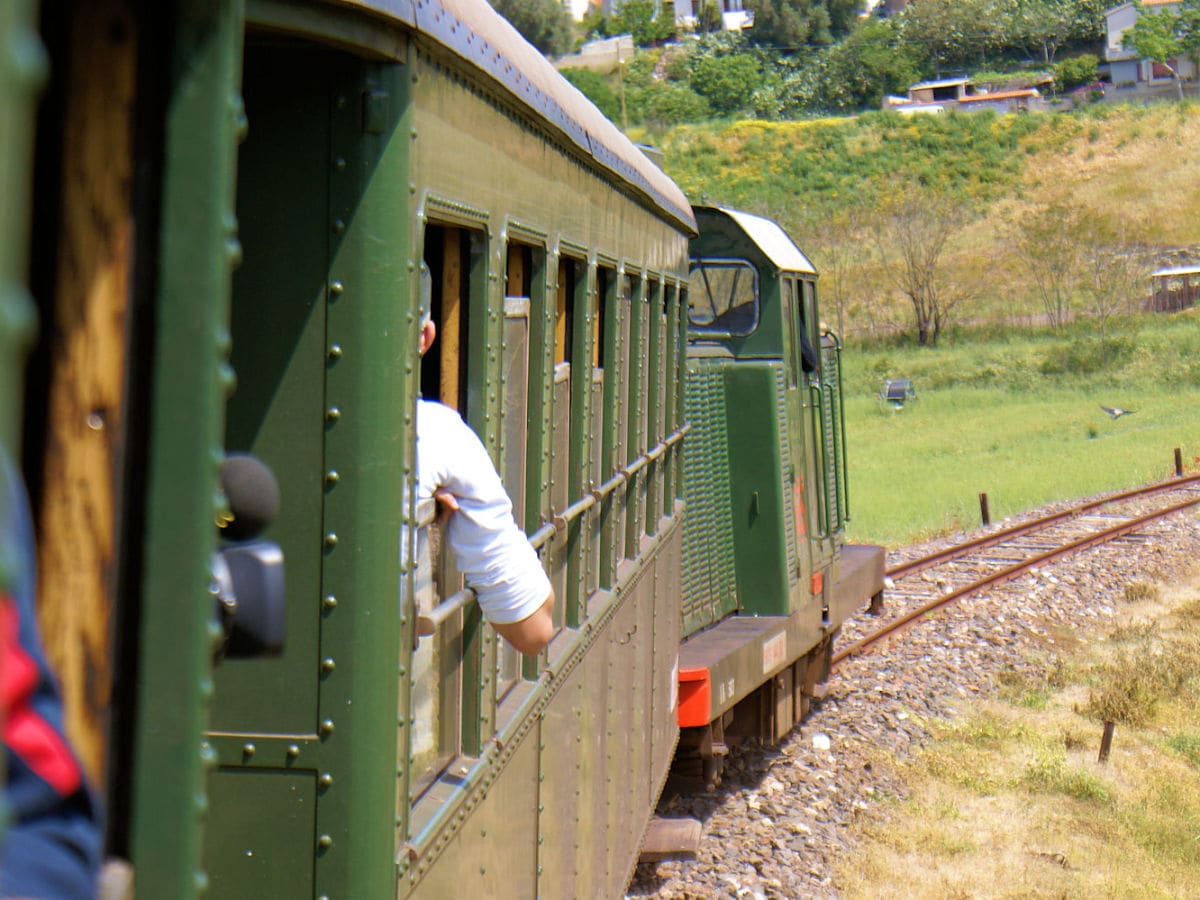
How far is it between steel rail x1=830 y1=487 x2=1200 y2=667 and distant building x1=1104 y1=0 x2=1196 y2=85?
77887 mm

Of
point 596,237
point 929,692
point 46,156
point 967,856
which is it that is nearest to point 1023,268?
point 929,692

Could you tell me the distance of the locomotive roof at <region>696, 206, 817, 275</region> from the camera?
337 inches

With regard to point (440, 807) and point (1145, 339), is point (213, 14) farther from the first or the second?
point (1145, 339)

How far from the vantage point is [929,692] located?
1106 cm

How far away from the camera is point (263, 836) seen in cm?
237

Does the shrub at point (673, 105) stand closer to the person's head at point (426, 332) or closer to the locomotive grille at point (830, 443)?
the locomotive grille at point (830, 443)

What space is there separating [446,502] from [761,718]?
668 centimetres

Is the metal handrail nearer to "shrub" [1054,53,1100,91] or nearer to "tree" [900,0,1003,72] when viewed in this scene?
"shrub" [1054,53,1100,91]

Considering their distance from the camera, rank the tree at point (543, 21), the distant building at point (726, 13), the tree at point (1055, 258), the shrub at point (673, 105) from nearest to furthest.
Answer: the tree at point (1055, 258) < the tree at point (543, 21) < the shrub at point (673, 105) < the distant building at point (726, 13)

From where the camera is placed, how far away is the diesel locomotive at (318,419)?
1176 millimetres

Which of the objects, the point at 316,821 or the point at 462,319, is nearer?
the point at 316,821

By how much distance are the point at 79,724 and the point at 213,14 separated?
57 centimetres

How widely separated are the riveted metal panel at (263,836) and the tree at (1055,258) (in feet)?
137

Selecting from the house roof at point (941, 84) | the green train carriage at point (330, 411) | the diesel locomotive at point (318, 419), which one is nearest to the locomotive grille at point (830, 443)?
the diesel locomotive at point (318, 419)
